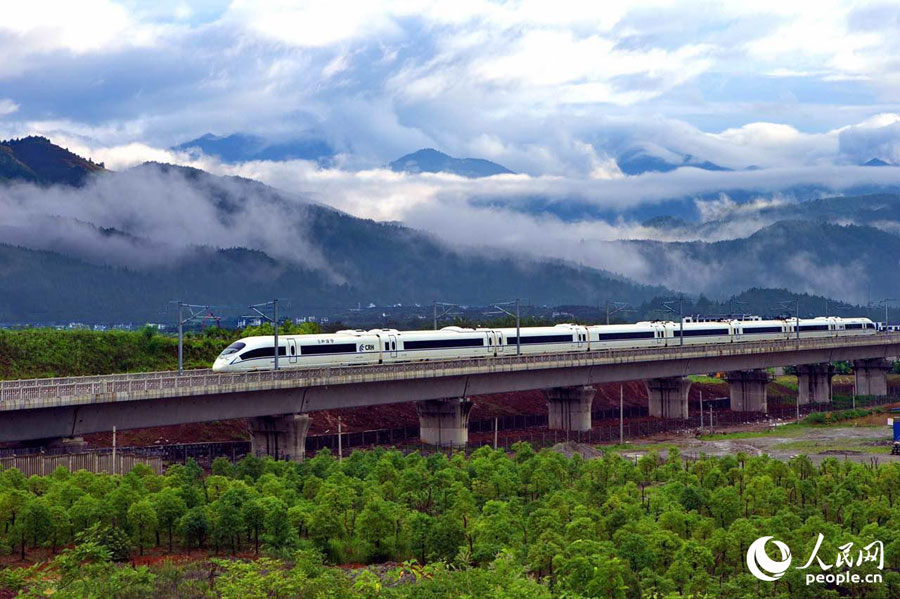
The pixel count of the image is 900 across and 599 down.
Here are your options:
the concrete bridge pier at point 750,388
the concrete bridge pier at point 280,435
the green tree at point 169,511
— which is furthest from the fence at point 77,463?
the concrete bridge pier at point 750,388

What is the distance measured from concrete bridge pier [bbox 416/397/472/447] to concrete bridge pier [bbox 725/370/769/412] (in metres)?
52.9

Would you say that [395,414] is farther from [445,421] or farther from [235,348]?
[235,348]

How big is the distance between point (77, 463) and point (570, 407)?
64.7 metres

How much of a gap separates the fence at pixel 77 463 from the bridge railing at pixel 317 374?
22.6 feet

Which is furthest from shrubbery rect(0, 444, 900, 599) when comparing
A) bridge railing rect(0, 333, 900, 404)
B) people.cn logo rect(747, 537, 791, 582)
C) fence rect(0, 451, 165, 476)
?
bridge railing rect(0, 333, 900, 404)

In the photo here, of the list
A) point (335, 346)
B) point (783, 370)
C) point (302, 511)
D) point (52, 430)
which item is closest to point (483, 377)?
point (335, 346)

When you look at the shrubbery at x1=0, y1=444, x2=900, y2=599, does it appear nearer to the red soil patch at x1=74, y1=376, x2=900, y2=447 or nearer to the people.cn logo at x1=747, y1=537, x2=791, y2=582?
the people.cn logo at x1=747, y1=537, x2=791, y2=582

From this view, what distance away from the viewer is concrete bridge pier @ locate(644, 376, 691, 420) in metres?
133

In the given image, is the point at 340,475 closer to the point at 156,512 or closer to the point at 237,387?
the point at 156,512

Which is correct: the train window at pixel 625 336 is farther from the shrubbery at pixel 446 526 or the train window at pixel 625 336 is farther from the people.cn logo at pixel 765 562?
the people.cn logo at pixel 765 562

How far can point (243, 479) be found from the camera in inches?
2445

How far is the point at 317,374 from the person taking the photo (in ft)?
292

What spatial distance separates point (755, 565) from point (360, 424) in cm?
7674

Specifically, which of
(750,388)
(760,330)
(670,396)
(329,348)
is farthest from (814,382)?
(329,348)
